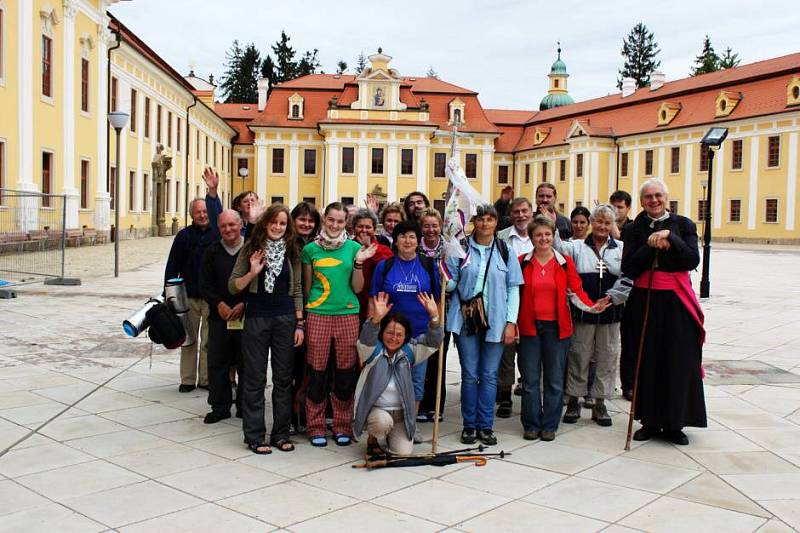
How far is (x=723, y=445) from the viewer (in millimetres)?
5980

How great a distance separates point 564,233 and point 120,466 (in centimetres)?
489

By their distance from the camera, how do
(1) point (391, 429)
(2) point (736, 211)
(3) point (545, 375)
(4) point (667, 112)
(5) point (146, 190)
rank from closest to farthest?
(1) point (391, 429) < (3) point (545, 375) < (5) point (146, 190) < (2) point (736, 211) < (4) point (667, 112)

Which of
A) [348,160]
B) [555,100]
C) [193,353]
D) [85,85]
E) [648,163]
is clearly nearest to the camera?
[193,353]

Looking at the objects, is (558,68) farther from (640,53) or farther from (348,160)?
(348,160)

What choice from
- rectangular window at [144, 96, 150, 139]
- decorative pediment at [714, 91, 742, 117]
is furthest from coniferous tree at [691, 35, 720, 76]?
rectangular window at [144, 96, 150, 139]

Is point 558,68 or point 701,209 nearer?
point 701,209

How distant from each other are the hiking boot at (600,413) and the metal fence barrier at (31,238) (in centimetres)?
1240

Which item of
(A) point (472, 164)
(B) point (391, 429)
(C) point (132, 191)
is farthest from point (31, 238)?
(A) point (472, 164)

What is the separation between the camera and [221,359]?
6.44 m

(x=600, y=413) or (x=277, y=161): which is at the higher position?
(x=277, y=161)

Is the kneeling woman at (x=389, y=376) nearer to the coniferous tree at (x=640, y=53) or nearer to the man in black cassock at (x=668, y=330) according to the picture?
the man in black cassock at (x=668, y=330)

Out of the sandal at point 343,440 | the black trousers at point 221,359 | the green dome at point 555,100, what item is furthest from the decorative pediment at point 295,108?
the sandal at point 343,440

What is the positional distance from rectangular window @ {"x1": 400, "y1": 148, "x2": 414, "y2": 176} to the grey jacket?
185 ft

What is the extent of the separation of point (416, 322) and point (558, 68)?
8648 cm
